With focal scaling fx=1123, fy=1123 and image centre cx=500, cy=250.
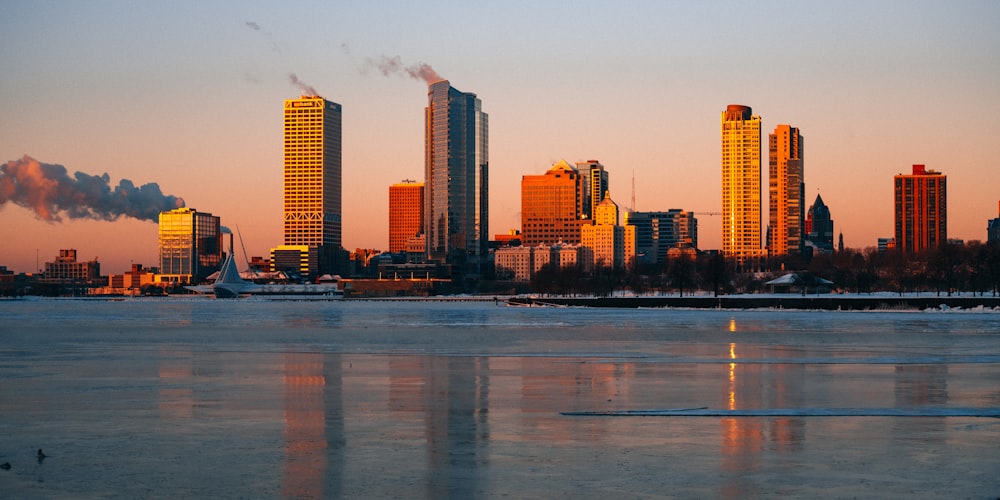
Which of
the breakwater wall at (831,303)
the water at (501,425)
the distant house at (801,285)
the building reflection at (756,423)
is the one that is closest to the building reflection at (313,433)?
the water at (501,425)

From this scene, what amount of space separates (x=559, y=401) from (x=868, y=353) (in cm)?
2014

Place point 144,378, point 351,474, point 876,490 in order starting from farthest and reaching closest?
point 144,378 < point 351,474 < point 876,490

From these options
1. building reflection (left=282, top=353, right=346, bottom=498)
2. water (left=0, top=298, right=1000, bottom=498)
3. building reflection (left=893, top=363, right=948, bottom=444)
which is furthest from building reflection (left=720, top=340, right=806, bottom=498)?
building reflection (left=282, top=353, right=346, bottom=498)

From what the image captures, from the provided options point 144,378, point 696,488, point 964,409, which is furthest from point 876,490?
point 144,378

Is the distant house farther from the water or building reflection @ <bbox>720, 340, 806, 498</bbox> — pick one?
building reflection @ <bbox>720, 340, 806, 498</bbox>

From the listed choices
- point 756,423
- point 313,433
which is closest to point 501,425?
point 313,433

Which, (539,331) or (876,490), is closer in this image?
(876,490)

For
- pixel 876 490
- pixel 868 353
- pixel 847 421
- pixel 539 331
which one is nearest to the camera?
pixel 876 490

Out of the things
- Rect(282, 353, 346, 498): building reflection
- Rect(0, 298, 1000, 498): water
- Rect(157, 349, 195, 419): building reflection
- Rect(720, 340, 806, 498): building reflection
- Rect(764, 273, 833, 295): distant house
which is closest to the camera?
Rect(282, 353, 346, 498): building reflection

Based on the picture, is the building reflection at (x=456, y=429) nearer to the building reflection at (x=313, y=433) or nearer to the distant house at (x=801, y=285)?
the building reflection at (x=313, y=433)

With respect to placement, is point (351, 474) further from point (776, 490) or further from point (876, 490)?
point (876, 490)

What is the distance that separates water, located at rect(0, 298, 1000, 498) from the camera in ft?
A: 47.5

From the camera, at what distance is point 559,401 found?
2373 cm

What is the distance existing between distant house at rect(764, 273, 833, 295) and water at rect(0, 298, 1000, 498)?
440ft
